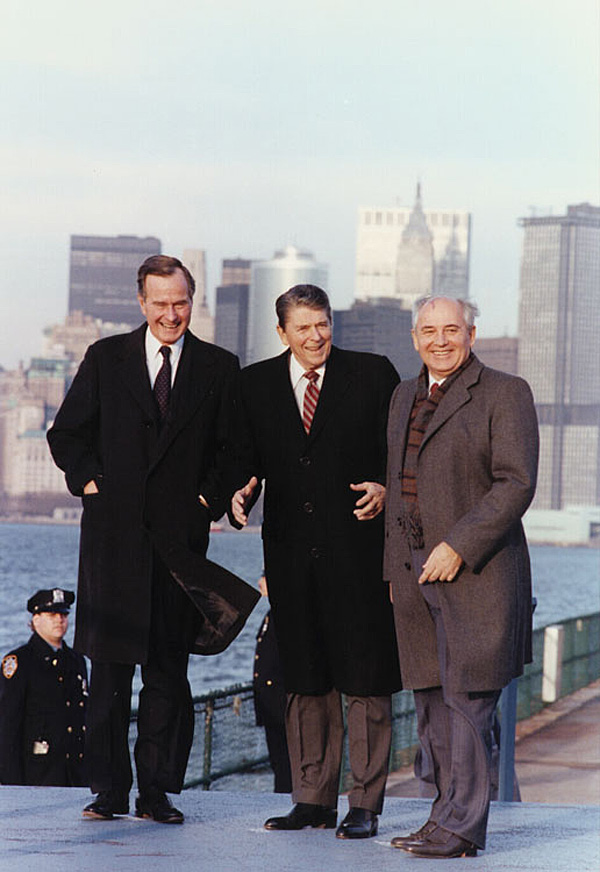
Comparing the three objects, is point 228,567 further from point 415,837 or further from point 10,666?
point 415,837

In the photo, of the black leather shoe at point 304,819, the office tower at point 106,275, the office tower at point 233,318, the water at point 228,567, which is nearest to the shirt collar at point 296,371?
the black leather shoe at point 304,819

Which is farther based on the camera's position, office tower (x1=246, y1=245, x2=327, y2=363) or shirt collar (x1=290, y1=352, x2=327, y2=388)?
office tower (x1=246, y1=245, x2=327, y2=363)

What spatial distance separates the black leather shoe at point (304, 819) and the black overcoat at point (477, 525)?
0.48 metres

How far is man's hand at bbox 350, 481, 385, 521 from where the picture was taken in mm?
4145

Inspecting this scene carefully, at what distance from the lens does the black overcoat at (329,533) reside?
4.17 metres

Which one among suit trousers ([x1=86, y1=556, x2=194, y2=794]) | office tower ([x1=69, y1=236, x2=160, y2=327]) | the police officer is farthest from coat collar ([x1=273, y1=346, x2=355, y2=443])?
office tower ([x1=69, y1=236, x2=160, y2=327])

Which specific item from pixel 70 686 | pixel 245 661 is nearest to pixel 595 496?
pixel 245 661

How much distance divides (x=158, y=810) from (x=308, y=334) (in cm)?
126

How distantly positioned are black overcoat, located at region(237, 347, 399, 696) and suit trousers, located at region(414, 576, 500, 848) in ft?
0.90

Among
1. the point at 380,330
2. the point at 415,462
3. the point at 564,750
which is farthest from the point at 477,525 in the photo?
the point at 380,330

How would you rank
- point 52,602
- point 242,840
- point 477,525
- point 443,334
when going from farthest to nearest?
point 52,602 < point 242,840 < point 443,334 < point 477,525

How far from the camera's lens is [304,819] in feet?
13.8

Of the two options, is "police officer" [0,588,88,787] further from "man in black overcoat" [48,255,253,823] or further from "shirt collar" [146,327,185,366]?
"shirt collar" [146,327,185,366]

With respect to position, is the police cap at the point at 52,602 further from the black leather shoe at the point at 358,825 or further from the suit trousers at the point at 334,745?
the black leather shoe at the point at 358,825
